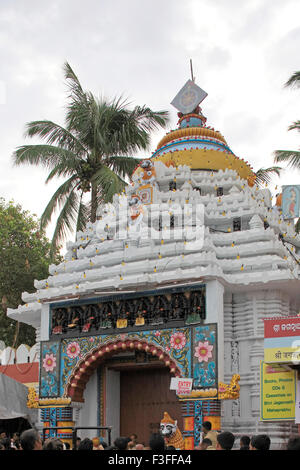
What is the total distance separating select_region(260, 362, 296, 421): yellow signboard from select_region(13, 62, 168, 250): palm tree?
11824 millimetres

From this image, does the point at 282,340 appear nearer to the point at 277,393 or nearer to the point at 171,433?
the point at 277,393

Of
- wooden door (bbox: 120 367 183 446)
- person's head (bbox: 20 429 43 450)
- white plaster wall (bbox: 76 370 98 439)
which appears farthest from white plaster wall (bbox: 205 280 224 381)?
person's head (bbox: 20 429 43 450)

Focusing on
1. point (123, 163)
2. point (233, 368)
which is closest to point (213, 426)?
point (233, 368)

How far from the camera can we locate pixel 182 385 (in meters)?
16.9

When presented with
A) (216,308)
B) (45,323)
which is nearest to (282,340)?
(216,308)

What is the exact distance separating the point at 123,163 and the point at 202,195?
6.23m

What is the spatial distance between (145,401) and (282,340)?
6627 millimetres

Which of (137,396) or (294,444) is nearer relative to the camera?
(294,444)

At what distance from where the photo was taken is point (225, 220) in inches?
805

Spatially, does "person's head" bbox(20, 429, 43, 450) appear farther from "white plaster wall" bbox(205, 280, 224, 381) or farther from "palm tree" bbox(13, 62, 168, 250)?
"palm tree" bbox(13, 62, 168, 250)

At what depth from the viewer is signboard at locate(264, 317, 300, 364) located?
47.3ft

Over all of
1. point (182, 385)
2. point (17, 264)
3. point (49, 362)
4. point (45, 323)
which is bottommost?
point (182, 385)

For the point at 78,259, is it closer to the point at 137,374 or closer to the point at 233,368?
the point at 137,374

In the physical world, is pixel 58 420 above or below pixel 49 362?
below
